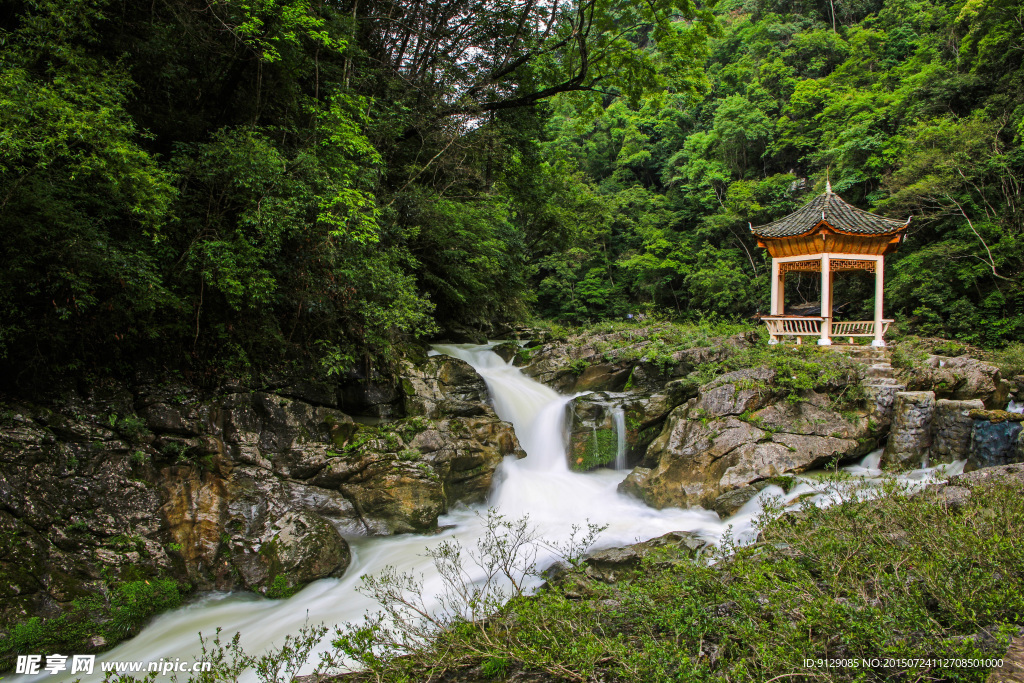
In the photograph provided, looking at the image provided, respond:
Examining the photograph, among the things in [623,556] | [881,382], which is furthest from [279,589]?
[881,382]

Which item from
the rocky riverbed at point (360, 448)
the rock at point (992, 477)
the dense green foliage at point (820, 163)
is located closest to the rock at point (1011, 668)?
the rock at point (992, 477)

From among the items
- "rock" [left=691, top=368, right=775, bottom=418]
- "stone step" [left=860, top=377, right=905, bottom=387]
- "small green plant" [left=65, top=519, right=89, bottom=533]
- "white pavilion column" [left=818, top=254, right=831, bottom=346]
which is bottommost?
"small green plant" [left=65, top=519, right=89, bottom=533]

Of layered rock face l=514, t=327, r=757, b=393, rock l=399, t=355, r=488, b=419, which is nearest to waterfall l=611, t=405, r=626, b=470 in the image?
layered rock face l=514, t=327, r=757, b=393

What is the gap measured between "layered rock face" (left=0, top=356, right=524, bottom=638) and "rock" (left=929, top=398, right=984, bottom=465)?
694cm

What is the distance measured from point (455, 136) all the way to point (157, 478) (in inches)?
292

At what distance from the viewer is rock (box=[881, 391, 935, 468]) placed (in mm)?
7617

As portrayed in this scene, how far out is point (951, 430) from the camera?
7445mm

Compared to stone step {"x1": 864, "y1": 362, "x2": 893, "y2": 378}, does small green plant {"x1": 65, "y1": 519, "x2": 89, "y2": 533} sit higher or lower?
lower

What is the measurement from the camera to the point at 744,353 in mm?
9969

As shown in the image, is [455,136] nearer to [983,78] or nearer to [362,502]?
[362,502]

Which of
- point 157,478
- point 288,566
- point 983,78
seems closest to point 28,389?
point 157,478

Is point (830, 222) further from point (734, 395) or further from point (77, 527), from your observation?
point (77, 527)

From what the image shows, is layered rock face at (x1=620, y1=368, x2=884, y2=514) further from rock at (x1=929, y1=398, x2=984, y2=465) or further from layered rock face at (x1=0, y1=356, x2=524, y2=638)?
layered rock face at (x1=0, y1=356, x2=524, y2=638)

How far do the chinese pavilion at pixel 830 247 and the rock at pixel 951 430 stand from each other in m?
3.47
